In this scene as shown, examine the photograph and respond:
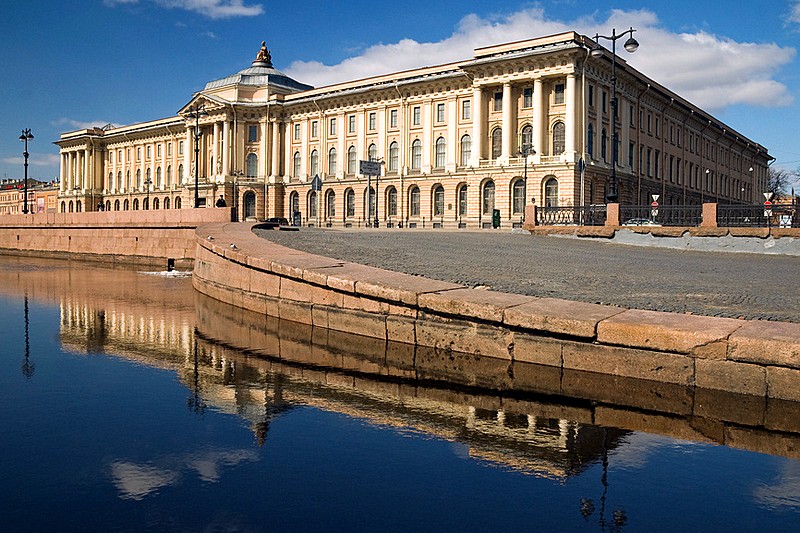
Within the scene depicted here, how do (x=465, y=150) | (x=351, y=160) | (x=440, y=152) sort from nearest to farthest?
1. (x=465, y=150)
2. (x=440, y=152)
3. (x=351, y=160)

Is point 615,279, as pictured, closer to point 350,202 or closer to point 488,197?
point 488,197

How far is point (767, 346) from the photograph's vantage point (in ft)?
18.7

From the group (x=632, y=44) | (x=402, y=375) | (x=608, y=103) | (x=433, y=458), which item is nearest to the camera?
(x=433, y=458)

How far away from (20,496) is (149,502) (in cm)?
76

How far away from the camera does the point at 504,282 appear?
33.2 ft

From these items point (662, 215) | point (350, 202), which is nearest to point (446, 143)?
point (350, 202)

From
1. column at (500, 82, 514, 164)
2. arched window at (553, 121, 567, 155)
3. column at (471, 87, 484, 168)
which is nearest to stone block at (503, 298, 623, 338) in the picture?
arched window at (553, 121, 567, 155)

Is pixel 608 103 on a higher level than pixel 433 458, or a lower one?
higher

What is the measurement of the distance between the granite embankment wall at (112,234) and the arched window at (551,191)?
1143 inches

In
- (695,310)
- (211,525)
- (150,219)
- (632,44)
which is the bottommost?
(211,525)

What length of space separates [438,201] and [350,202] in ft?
36.2

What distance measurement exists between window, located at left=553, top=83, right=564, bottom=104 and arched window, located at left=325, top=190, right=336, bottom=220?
25.6 meters

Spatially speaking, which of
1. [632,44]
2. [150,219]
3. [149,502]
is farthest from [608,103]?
[149,502]

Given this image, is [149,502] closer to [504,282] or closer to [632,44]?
[504,282]
